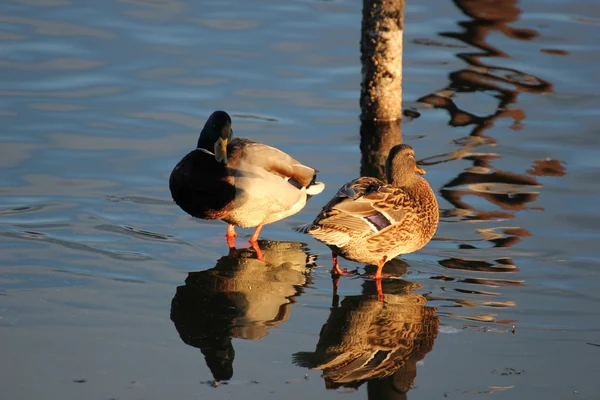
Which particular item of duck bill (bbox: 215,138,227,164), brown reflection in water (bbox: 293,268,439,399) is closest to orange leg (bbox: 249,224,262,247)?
duck bill (bbox: 215,138,227,164)

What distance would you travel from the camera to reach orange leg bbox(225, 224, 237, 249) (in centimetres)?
759

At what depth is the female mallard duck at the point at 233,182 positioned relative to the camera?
7531 millimetres

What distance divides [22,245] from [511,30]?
7.70 m

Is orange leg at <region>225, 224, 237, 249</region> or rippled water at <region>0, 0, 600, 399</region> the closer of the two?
rippled water at <region>0, 0, 600, 399</region>

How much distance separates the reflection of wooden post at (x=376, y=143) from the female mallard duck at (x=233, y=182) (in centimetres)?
111

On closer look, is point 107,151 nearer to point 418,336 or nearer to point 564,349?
point 418,336

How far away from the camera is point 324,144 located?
374 inches

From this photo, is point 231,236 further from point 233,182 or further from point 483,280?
point 483,280

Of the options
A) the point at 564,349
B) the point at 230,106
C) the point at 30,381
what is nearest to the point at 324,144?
the point at 230,106

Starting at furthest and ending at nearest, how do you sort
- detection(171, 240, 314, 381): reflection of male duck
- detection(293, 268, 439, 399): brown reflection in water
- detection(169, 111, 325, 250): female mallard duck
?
detection(169, 111, 325, 250): female mallard duck
detection(171, 240, 314, 381): reflection of male duck
detection(293, 268, 439, 399): brown reflection in water

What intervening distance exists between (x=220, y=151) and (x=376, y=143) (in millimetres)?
2387

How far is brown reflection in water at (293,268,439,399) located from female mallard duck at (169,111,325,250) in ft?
4.00

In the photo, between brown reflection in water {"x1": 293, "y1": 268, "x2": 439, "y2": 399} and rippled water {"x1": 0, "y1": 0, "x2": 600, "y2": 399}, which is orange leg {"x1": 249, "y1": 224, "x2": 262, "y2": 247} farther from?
brown reflection in water {"x1": 293, "y1": 268, "x2": 439, "y2": 399}

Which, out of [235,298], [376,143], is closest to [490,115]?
[376,143]
